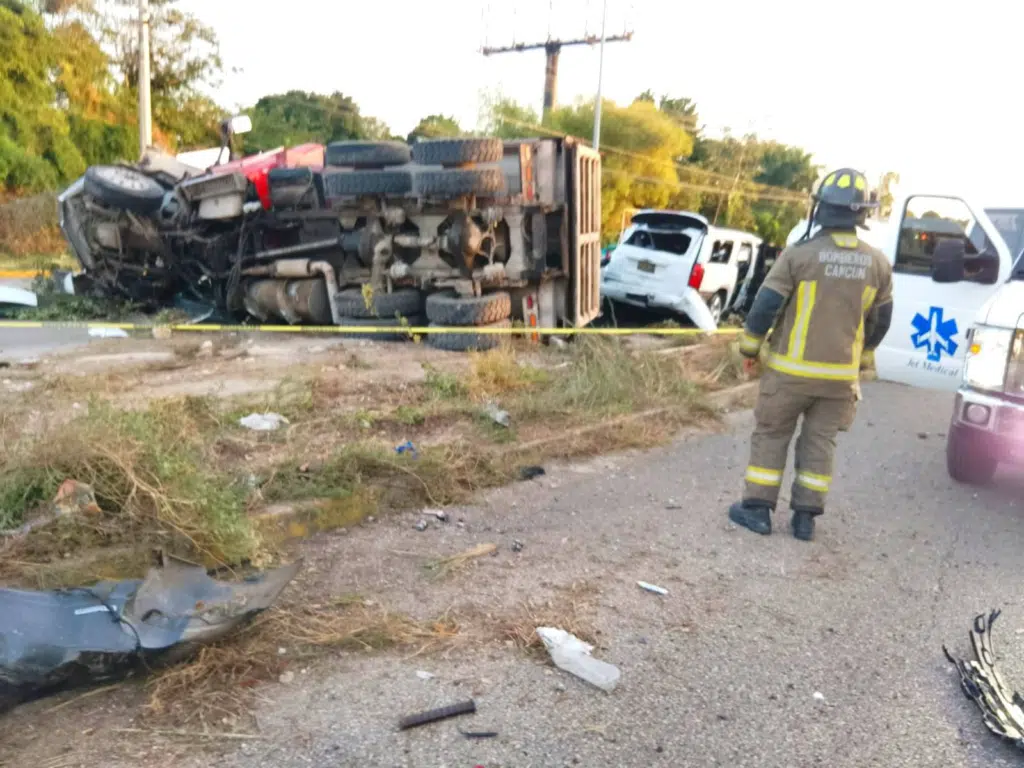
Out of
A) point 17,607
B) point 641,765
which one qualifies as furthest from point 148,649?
point 641,765

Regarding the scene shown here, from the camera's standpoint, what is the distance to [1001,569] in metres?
4.36

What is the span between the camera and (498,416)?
19.8 ft

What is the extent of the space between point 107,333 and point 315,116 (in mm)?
29847

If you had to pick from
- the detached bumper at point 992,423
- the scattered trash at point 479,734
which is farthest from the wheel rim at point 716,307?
the scattered trash at point 479,734

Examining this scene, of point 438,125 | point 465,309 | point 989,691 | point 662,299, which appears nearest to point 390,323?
point 465,309

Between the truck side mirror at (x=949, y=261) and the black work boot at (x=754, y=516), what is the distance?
2056 mm

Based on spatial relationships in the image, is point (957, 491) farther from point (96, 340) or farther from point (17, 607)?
point (96, 340)

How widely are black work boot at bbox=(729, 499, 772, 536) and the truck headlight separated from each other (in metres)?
1.40

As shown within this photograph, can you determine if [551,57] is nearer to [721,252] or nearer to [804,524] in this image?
[721,252]

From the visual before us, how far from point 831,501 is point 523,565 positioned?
2149mm

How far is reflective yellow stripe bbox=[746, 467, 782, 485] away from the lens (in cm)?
457

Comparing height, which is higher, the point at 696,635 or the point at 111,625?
the point at 111,625

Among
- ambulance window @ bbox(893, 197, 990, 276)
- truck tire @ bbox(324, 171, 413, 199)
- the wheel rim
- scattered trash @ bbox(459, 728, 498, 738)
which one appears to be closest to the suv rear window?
the wheel rim

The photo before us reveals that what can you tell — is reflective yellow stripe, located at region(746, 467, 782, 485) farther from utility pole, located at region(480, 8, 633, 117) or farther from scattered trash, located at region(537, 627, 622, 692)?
utility pole, located at region(480, 8, 633, 117)
